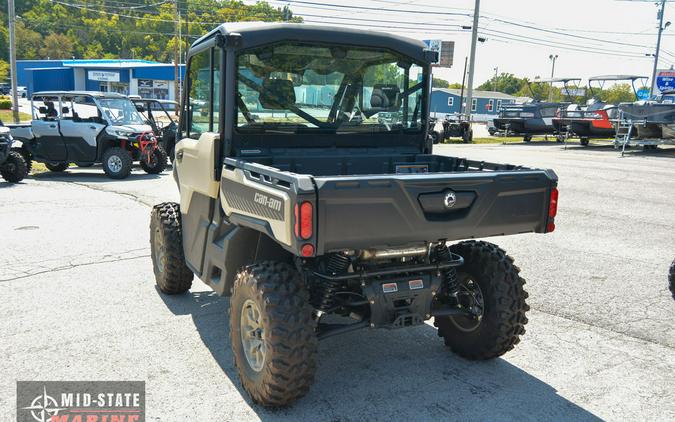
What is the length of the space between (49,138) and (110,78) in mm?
59802

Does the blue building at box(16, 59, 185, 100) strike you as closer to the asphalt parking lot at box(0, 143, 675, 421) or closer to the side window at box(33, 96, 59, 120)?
the side window at box(33, 96, 59, 120)

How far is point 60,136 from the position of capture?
14070 millimetres

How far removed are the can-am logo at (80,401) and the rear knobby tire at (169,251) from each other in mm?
1549

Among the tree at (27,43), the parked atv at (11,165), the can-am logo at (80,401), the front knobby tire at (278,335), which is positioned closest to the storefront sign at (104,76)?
the tree at (27,43)

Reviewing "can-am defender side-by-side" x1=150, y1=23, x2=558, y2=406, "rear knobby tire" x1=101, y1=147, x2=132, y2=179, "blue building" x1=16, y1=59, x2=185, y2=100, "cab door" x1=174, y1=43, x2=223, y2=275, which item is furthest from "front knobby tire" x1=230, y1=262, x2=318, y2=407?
"blue building" x1=16, y1=59, x2=185, y2=100

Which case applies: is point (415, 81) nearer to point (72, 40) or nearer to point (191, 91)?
point (191, 91)

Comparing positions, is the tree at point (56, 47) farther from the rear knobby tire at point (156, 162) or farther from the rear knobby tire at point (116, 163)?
the rear knobby tire at point (116, 163)

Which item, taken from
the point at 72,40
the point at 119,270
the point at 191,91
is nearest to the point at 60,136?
the point at 119,270

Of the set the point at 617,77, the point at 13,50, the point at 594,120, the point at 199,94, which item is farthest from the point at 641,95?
the point at 199,94

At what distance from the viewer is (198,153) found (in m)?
4.39

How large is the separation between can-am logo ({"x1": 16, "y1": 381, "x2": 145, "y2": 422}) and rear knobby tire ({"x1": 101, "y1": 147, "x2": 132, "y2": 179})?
10885 mm

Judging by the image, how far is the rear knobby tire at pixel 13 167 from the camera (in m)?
12.8

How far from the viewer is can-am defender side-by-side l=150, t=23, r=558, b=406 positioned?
3238mm

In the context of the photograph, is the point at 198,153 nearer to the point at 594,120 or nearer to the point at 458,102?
the point at 594,120
